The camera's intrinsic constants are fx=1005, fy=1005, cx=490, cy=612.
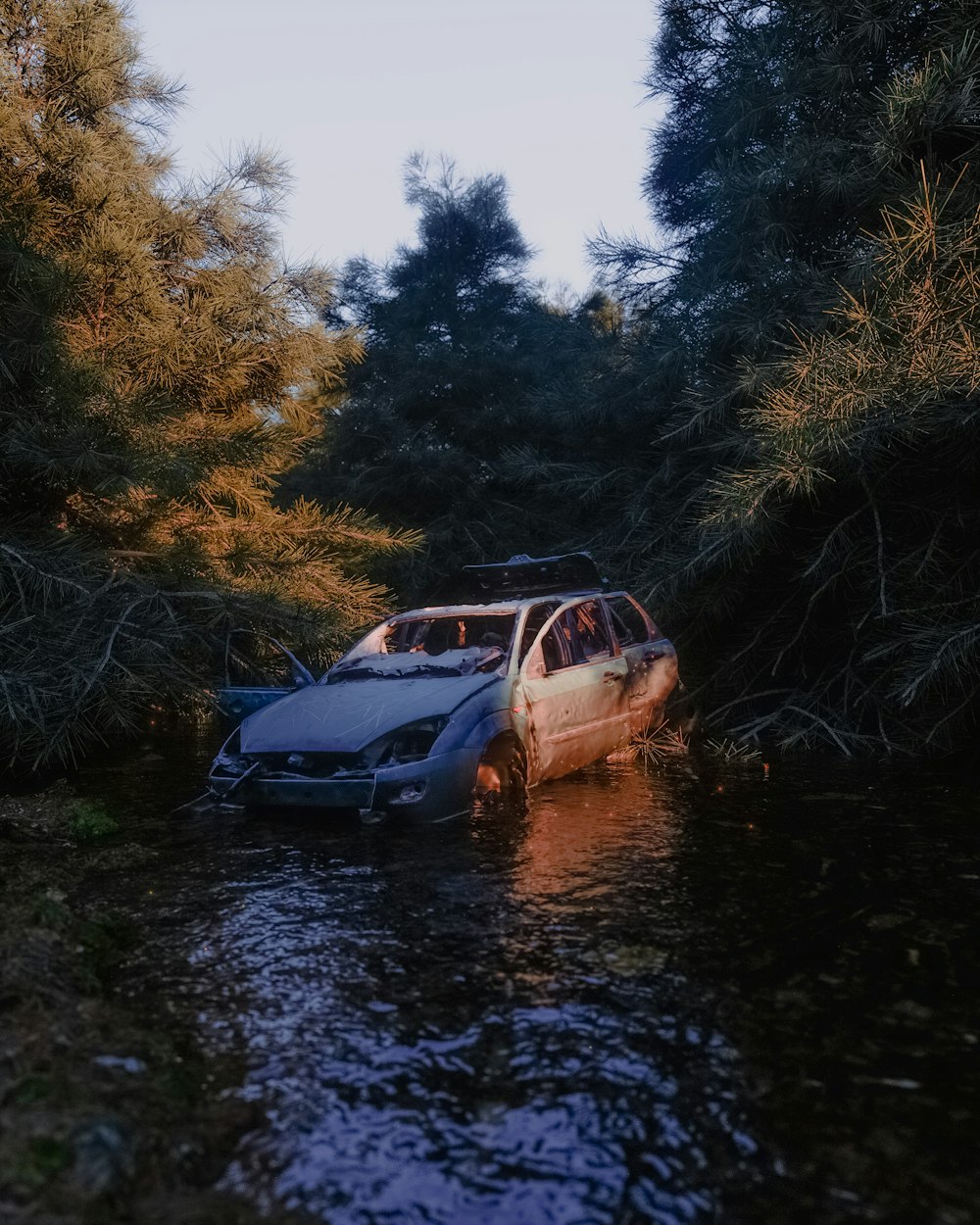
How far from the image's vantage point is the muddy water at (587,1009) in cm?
267

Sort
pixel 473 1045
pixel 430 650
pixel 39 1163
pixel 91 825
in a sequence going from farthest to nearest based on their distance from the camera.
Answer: pixel 430 650
pixel 91 825
pixel 473 1045
pixel 39 1163

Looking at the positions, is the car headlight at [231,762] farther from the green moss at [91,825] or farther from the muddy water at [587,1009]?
the green moss at [91,825]

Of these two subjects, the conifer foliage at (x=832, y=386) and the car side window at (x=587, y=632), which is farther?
Result: the conifer foliage at (x=832, y=386)

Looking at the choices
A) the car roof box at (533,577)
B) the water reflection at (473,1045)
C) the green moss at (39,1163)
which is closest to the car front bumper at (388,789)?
the water reflection at (473,1045)

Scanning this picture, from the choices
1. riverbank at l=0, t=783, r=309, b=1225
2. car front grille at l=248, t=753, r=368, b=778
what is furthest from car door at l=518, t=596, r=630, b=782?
riverbank at l=0, t=783, r=309, b=1225

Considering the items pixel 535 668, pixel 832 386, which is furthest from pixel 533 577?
pixel 832 386

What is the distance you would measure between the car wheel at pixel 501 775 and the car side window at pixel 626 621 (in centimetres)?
243

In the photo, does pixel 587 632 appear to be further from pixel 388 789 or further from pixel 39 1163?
pixel 39 1163

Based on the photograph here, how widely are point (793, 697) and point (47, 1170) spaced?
975cm

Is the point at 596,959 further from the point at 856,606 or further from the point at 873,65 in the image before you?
the point at 873,65

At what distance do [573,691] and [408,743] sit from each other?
183 cm

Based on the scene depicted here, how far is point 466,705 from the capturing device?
22.7ft

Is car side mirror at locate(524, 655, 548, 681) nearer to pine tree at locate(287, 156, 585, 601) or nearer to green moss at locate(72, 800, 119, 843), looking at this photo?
green moss at locate(72, 800, 119, 843)

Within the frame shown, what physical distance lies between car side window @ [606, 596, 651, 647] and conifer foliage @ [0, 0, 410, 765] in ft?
11.8
